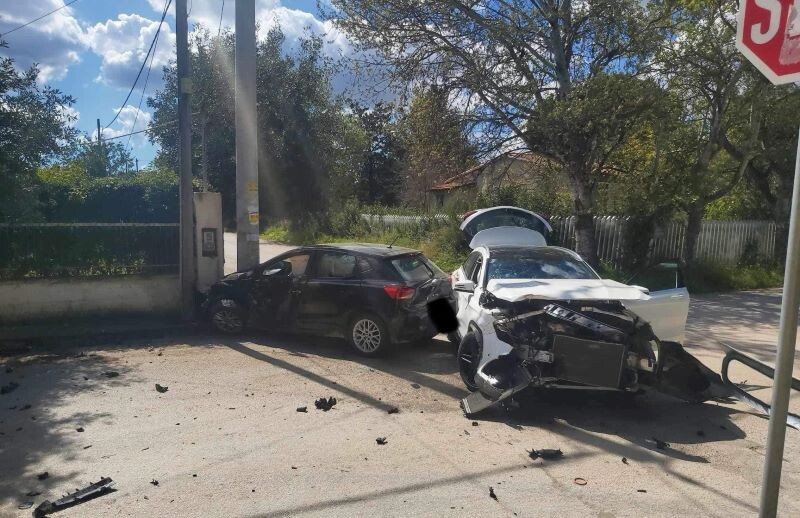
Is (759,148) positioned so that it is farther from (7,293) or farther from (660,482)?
(7,293)

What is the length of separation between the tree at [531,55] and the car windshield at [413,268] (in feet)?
17.9

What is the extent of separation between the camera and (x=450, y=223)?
763 inches

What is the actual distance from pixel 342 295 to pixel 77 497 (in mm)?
4541

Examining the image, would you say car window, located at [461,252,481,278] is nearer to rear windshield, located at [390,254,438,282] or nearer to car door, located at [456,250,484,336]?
car door, located at [456,250,484,336]

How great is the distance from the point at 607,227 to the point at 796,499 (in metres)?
12.0

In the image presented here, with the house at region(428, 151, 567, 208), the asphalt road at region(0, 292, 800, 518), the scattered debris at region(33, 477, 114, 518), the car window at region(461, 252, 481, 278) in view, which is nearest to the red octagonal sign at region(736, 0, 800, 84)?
the asphalt road at region(0, 292, 800, 518)

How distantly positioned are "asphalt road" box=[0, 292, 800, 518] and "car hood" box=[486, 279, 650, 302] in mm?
1160

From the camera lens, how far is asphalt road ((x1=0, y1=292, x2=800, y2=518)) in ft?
13.4

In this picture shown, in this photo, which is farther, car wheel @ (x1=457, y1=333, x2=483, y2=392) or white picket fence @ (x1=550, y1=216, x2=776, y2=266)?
white picket fence @ (x1=550, y1=216, x2=776, y2=266)

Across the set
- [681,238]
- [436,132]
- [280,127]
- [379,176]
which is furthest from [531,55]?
[379,176]

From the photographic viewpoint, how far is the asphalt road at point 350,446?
4.09m

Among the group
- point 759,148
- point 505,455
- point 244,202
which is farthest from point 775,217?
point 505,455

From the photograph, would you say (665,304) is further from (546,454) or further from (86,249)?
(86,249)

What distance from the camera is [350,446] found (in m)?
5.09
